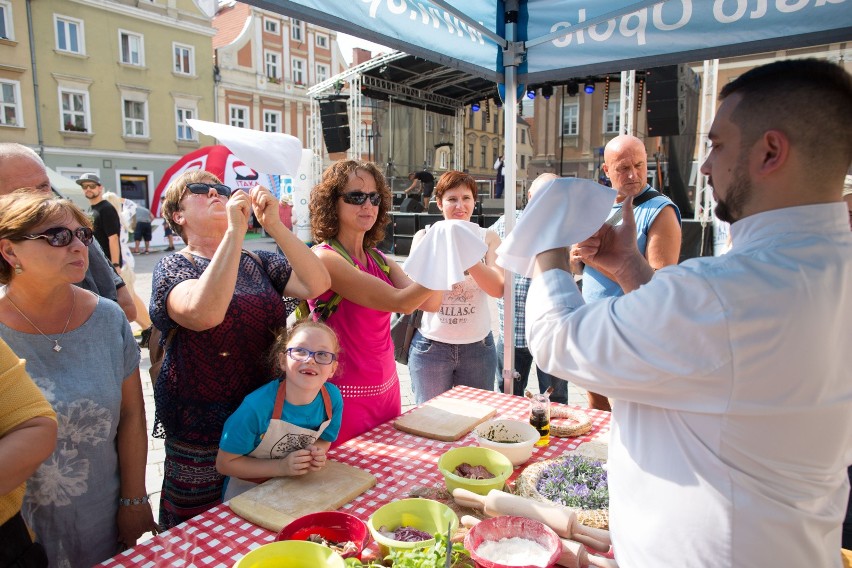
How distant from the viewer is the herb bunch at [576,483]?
1505mm

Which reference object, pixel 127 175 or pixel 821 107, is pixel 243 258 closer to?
pixel 821 107

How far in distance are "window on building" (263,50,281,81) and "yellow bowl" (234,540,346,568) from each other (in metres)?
30.2

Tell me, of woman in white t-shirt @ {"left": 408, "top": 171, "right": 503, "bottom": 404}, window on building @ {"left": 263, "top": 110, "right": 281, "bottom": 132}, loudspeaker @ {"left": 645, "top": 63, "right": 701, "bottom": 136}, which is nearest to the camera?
woman in white t-shirt @ {"left": 408, "top": 171, "right": 503, "bottom": 404}

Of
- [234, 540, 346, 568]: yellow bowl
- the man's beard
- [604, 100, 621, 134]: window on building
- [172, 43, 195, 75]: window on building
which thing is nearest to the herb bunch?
[234, 540, 346, 568]: yellow bowl

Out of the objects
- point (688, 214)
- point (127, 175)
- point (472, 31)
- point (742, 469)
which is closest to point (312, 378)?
point (742, 469)

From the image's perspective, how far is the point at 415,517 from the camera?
1391mm

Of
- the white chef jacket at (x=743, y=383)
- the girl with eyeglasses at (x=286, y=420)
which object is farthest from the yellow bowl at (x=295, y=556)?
the white chef jacket at (x=743, y=383)

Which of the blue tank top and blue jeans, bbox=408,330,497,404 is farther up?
the blue tank top

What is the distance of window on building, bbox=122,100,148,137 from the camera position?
22.1 m

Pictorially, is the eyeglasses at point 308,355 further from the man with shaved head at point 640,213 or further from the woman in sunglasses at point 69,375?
the man with shaved head at point 640,213

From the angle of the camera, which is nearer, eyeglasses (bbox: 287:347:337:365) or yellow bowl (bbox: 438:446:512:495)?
yellow bowl (bbox: 438:446:512:495)

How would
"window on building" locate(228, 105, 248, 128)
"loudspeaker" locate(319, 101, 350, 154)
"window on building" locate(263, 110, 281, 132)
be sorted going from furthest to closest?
"window on building" locate(263, 110, 281, 132)
"window on building" locate(228, 105, 248, 128)
"loudspeaker" locate(319, 101, 350, 154)

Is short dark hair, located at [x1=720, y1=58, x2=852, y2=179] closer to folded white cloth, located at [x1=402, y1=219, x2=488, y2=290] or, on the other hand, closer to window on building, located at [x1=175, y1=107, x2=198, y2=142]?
folded white cloth, located at [x1=402, y1=219, x2=488, y2=290]

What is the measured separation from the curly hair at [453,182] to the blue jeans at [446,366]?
35.4 inches
